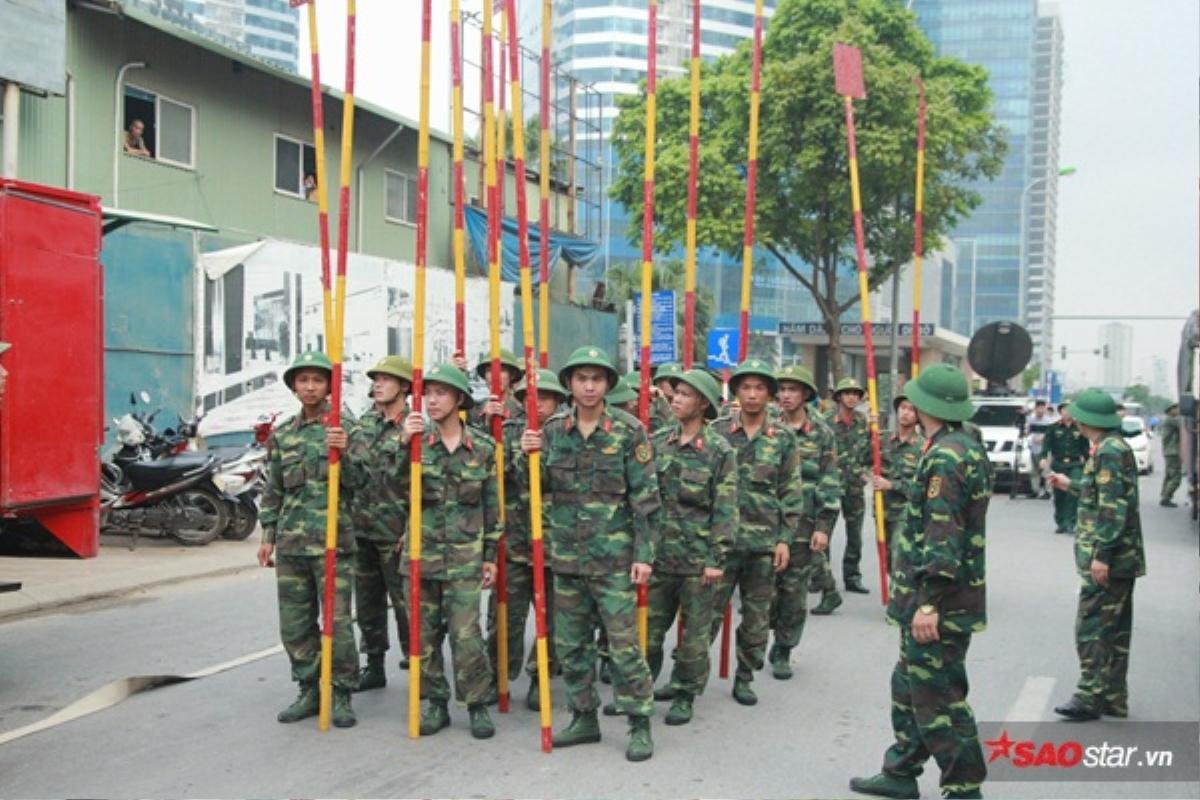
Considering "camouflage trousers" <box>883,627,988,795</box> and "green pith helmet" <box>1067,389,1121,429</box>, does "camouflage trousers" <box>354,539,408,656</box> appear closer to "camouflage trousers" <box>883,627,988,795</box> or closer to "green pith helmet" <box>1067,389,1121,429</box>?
"camouflage trousers" <box>883,627,988,795</box>

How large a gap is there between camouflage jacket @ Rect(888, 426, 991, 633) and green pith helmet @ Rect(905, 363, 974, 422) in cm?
8

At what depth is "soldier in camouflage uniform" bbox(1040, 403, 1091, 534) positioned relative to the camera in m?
11.3

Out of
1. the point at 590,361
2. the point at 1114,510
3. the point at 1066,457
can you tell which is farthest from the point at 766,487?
the point at 1066,457

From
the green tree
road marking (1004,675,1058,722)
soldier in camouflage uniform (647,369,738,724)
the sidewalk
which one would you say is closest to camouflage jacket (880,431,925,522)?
road marking (1004,675,1058,722)

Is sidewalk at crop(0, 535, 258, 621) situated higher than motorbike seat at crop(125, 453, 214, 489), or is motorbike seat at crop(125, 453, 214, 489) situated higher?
motorbike seat at crop(125, 453, 214, 489)

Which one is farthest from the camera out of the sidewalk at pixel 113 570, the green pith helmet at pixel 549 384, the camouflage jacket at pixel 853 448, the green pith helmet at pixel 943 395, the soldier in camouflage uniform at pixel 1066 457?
the soldier in camouflage uniform at pixel 1066 457

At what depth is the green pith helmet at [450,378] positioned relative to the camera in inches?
208

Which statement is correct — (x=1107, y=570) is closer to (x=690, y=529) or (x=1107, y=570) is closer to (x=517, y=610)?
(x=690, y=529)

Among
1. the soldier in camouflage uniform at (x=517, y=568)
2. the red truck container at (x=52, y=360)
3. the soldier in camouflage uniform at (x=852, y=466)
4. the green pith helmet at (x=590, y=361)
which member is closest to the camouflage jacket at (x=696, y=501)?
the green pith helmet at (x=590, y=361)

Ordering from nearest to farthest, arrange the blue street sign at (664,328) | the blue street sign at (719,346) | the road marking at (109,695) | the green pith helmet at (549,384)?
the road marking at (109,695), the green pith helmet at (549,384), the blue street sign at (664,328), the blue street sign at (719,346)

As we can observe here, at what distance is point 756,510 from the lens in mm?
6172

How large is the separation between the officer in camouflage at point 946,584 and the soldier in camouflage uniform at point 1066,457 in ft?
20.7

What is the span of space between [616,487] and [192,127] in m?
13.4

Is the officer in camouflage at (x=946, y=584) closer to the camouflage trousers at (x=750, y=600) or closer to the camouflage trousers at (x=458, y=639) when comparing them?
the camouflage trousers at (x=750, y=600)
